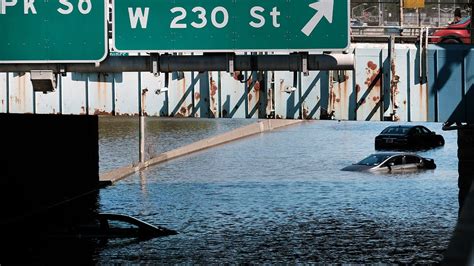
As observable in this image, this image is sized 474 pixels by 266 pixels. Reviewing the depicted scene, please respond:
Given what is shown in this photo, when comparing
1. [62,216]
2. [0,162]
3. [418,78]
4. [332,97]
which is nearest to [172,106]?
[332,97]

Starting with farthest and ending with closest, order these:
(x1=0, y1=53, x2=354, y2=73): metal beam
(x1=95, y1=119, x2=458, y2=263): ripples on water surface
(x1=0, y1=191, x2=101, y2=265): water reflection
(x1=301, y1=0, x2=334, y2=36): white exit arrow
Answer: (x1=95, y1=119, x2=458, y2=263): ripples on water surface < (x1=0, y1=191, x2=101, y2=265): water reflection < (x1=0, y1=53, x2=354, y2=73): metal beam < (x1=301, y1=0, x2=334, y2=36): white exit arrow

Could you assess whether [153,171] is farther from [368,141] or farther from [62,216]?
[368,141]

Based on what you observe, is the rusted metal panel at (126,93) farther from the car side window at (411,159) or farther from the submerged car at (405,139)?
the submerged car at (405,139)

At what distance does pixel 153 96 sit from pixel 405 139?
47183mm

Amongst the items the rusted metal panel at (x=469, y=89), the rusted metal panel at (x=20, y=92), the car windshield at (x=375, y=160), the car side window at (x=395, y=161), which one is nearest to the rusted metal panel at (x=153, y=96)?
the rusted metal panel at (x=20, y=92)

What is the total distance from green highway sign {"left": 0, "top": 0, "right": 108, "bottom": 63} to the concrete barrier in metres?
29.7

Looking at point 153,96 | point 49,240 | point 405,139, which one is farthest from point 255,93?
point 405,139

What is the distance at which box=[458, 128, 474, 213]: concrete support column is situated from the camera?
26.1 meters

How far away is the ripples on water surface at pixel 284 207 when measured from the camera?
29016 mm

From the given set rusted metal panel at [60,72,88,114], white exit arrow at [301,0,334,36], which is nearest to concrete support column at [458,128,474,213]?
rusted metal panel at [60,72,88,114]

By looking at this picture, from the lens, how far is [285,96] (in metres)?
18.5

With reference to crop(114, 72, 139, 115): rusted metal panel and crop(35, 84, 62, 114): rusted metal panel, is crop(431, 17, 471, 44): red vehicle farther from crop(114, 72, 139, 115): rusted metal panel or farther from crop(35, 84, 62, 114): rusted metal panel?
crop(35, 84, 62, 114): rusted metal panel

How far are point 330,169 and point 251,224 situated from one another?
2005 cm

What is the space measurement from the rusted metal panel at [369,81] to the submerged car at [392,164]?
3259 centimetres
